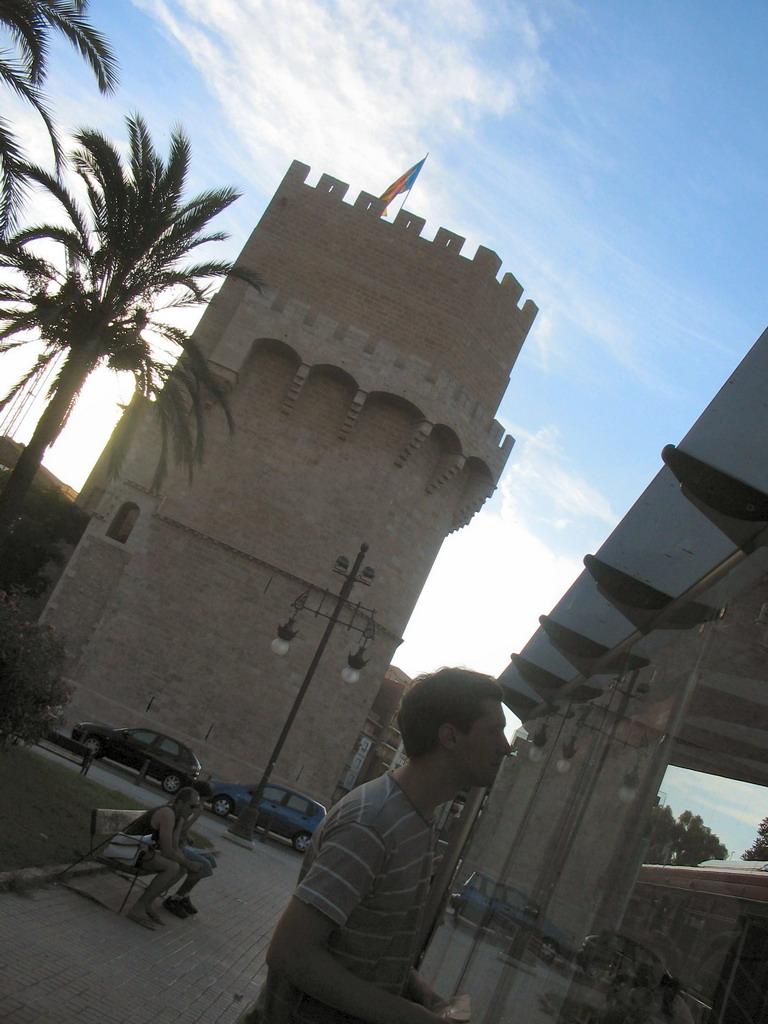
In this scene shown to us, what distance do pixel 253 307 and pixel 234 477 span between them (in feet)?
14.8

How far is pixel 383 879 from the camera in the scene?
5.85ft

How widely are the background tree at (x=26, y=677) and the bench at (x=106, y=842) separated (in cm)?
228

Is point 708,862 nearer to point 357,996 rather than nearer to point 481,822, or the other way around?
point 357,996

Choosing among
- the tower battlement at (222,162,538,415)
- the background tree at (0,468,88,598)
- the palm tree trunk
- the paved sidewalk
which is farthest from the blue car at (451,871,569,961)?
the background tree at (0,468,88,598)

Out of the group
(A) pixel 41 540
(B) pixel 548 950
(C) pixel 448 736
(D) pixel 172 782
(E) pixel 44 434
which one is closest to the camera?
(C) pixel 448 736

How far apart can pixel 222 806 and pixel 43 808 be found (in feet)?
39.1

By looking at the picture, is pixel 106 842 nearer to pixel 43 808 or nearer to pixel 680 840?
pixel 43 808

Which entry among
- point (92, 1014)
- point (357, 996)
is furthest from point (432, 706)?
point (92, 1014)

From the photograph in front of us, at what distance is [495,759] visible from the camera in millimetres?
1978

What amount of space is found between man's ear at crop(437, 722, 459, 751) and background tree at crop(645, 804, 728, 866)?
0.86 metres

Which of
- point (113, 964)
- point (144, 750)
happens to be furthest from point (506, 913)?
point (144, 750)

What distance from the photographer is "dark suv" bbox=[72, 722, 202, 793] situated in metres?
19.5

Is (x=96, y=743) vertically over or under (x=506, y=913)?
under

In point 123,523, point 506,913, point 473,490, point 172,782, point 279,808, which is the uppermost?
point 473,490
